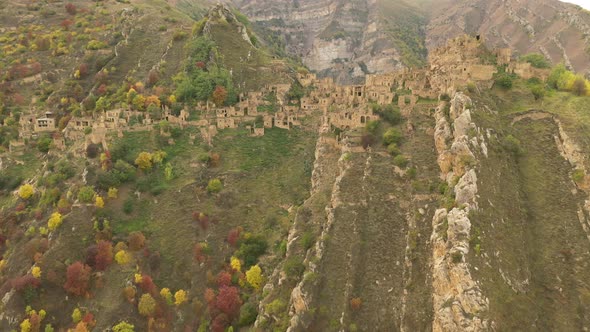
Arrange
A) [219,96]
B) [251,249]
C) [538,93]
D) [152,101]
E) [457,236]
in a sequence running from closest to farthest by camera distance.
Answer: [457,236]
[251,249]
[538,93]
[152,101]
[219,96]

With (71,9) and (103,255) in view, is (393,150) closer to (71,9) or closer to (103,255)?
(103,255)

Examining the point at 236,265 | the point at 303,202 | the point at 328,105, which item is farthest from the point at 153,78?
the point at 236,265

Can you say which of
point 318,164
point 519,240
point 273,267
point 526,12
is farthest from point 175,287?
point 526,12

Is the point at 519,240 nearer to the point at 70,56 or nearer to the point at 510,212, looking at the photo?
the point at 510,212

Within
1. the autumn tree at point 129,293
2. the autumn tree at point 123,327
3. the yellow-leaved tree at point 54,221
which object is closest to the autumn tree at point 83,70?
the yellow-leaved tree at point 54,221

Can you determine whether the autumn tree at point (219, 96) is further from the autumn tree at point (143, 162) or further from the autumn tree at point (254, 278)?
the autumn tree at point (254, 278)

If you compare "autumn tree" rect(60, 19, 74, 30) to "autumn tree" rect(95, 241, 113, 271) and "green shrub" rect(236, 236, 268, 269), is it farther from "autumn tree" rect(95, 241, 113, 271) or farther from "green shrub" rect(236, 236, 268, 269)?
"green shrub" rect(236, 236, 268, 269)
